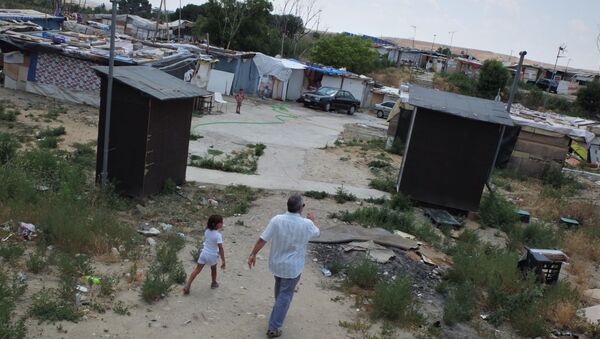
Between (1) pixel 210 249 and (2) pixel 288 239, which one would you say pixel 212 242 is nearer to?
(1) pixel 210 249

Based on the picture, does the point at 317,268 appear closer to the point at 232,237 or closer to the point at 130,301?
the point at 232,237

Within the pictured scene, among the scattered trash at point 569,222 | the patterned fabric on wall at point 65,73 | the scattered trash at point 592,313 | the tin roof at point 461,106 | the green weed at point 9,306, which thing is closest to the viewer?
the green weed at point 9,306

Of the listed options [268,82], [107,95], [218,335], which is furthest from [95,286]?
[268,82]

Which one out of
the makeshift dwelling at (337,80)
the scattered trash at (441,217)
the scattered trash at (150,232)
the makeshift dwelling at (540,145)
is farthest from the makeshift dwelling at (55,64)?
the makeshift dwelling at (337,80)

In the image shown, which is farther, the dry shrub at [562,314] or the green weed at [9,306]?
the dry shrub at [562,314]

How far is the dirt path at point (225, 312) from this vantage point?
5.03 metres

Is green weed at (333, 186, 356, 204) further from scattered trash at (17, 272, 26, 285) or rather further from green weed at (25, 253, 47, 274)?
scattered trash at (17, 272, 26, 285)

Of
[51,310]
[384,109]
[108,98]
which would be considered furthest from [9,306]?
[384,109]

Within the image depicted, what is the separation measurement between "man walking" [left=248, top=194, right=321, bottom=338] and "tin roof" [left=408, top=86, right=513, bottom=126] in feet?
23.6

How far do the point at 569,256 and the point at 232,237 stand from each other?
668 centimetres

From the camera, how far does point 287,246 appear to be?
5.21 meters

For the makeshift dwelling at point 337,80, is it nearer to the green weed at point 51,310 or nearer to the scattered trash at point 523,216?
the scattered trash at point 523,216

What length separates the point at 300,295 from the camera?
6.62 metres

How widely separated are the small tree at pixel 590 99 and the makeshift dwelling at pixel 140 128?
44.0 meters
